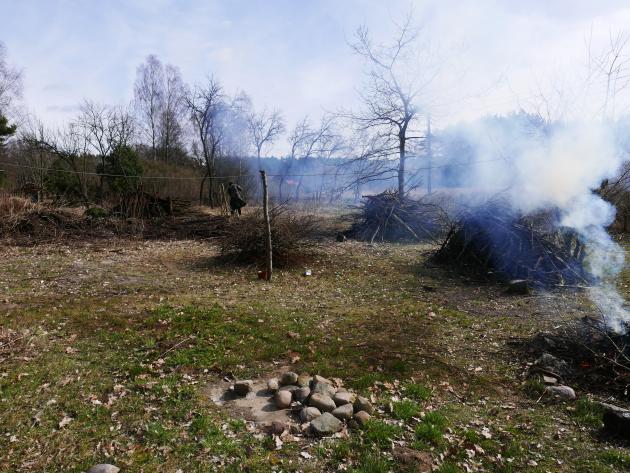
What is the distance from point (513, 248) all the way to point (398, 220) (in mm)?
5410

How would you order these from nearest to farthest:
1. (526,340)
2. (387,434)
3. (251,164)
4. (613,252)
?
(387,434) < (526,340) < (613,252) < (251,164)

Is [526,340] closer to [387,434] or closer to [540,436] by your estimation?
[540,436]

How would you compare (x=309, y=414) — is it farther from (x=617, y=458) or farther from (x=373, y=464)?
(x=617, y=458)

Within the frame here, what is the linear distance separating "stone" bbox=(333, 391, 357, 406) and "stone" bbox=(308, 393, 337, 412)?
8 centimetres

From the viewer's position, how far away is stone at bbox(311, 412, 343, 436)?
3684 millimetres

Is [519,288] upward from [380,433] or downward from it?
upward

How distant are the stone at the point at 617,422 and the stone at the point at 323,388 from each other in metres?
2.43

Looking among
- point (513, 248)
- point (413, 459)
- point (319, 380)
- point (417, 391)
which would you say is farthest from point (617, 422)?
point (513, 248)

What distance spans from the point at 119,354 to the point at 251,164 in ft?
97.3

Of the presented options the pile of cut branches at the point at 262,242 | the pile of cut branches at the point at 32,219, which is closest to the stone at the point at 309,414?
the pile of cut branches at the point at 262,242

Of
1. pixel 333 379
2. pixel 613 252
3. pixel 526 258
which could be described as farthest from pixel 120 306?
pixel 613 252

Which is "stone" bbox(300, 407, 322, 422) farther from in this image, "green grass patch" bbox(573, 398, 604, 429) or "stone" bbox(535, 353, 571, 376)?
"stone" bbox(535, 353, 571, 376)

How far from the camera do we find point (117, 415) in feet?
12.9

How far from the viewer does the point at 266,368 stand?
5.05 meters
